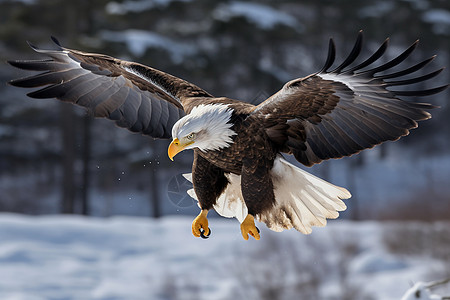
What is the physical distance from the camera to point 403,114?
3.35 m

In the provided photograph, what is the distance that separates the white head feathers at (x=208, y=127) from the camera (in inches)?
121

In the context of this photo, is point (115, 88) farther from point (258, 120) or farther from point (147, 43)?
point (147, 43)

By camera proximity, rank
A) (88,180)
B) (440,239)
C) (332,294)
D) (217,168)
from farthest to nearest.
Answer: (88,180) → (440,239) → (332,294) → (217,168)

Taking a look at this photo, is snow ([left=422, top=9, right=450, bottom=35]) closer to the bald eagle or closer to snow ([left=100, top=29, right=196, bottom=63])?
snow ([left=100, top=29, right=196, bottom=63])

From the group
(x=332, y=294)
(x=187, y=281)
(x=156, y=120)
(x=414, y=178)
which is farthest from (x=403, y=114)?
(x=414, y=178)

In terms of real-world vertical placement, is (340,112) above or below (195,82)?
above

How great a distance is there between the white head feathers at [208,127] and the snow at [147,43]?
13.6 meters

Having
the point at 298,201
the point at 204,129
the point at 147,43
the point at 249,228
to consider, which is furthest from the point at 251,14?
the point at 204,129

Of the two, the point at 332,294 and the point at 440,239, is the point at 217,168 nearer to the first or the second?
the point at 332,294

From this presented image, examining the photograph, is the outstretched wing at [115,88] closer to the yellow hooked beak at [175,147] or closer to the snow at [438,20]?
the yellow hooked beak at [175,147]

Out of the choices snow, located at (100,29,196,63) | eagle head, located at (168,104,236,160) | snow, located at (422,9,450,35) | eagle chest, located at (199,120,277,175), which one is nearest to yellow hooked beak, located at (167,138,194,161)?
eagle head, located at (168,104,236,160)

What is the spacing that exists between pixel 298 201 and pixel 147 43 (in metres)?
13.7

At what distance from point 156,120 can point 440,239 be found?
1292cm

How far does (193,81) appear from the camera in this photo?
1830cm
